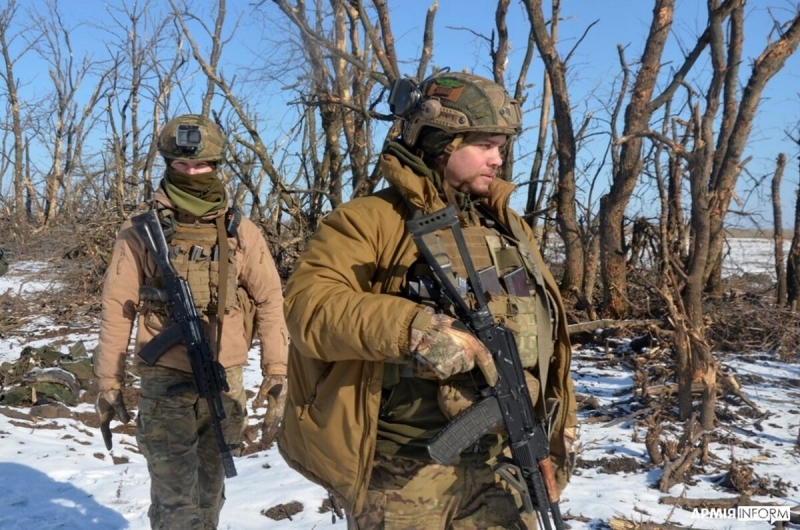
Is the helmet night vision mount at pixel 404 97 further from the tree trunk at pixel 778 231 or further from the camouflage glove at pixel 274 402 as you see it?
the tree trunk at pixel 778 231

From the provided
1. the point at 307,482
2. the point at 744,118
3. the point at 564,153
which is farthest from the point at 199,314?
the point at 564,153

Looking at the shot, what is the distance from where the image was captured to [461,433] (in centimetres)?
177

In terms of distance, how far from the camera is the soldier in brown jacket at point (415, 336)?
5.51ft

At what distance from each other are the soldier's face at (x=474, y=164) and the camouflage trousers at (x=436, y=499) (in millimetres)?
819

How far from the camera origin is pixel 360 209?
1.88 meters

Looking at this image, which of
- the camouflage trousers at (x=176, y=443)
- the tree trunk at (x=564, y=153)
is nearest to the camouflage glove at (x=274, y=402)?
the camouflage trousers at (x=176, y=443)

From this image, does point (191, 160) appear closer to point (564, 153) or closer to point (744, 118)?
point (744, 118)

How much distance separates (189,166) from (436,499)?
A: 189 cm

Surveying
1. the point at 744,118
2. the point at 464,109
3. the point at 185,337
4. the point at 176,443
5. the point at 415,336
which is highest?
the point at 744,118

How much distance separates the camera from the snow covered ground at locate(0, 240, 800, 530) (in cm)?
379

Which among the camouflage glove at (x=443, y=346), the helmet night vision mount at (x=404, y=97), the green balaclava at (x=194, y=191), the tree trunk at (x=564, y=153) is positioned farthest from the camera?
the tree trunk at (x=564, y=153)

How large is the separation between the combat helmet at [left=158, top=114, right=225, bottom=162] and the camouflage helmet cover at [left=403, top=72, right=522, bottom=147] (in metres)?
1.34

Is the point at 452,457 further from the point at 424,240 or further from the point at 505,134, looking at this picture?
the point at 505,134

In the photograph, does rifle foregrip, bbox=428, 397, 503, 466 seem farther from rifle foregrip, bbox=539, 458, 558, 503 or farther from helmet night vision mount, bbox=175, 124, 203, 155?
helmet night vision mount, bbox=175, 124, 203, 155
